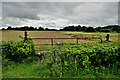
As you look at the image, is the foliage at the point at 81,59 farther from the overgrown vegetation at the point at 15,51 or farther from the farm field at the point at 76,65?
the overgrown vegetation at the point at 15,51

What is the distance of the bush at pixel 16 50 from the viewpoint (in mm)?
3694

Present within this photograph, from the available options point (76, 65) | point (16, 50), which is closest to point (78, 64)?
point (76, 65)

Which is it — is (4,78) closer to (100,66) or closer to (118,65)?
(100,66)

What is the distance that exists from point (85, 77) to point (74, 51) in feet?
3.27

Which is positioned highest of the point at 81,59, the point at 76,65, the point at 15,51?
the point at 15,51

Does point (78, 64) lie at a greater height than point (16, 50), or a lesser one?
lesser

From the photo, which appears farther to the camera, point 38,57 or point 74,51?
point 38,57

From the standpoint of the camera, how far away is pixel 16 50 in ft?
12.2

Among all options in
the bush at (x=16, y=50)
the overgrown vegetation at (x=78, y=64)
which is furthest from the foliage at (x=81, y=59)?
the bush at (x=16, y=50)

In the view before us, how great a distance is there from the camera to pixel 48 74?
3014 millimetres

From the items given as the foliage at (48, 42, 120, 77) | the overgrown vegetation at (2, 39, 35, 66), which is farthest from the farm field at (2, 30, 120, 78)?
the overgrown vegetation at (2, 39, 35, 66)

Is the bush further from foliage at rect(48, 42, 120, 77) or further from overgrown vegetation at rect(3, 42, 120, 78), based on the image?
foliage at rect(48, 42, 120, 77)

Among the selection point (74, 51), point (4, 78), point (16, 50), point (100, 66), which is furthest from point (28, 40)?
point (100, 66)

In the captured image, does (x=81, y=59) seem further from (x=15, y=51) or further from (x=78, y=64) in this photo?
(x=15, y=51)
